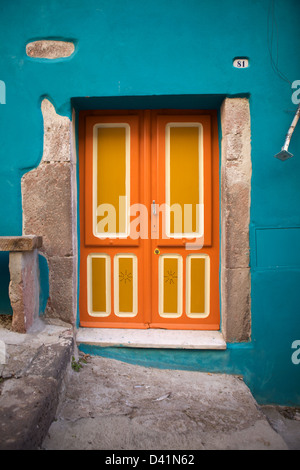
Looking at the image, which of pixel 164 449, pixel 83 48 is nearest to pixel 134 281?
pixel 164 449

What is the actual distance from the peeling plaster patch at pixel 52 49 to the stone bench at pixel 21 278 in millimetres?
1513

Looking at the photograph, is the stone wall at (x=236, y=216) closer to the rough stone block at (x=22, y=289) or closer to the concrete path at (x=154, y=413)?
the concrete path at (x=154, y=413)

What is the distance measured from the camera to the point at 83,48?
2.63 m

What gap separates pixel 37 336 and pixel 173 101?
2.21 meters

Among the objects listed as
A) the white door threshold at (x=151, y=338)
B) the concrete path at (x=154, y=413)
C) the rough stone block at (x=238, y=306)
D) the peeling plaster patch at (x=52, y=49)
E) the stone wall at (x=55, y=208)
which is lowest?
the concrete path at (x=154, y=413)

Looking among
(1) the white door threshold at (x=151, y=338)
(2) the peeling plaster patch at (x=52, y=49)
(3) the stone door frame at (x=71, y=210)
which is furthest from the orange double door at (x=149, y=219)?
(2) the peeling plaster patch at (x=52, y=49)

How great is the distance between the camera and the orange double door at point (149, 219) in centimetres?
286

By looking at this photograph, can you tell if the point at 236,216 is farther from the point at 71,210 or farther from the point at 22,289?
the point at 22,289

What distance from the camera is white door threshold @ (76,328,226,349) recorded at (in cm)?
267

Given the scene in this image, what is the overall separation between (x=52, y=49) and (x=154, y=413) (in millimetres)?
2877

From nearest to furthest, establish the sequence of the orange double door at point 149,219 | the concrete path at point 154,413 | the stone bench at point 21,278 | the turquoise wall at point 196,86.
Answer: the concrete path at point 154,413
the stone bench at point 21,278
the turquoise wall at point 196,86
the orange double door at point 149,219

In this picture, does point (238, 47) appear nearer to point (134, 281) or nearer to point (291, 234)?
point (291, 234)

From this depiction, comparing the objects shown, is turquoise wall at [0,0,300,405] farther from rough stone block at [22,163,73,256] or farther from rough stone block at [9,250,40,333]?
rough stone block at [9,250,40,333]

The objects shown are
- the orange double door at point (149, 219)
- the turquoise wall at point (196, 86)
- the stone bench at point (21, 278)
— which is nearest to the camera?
the stone bench at point (21, 278)
